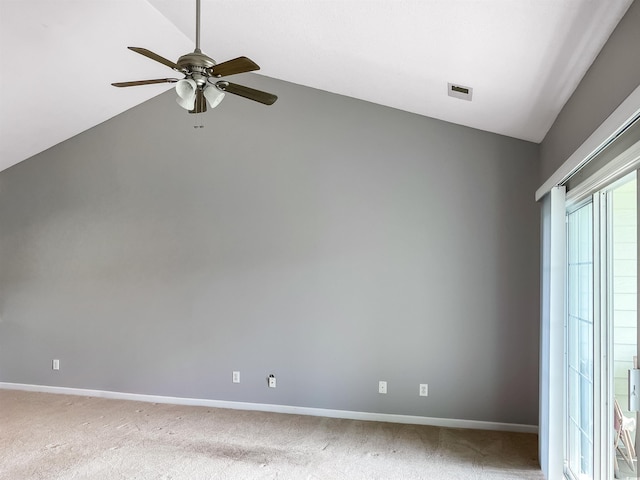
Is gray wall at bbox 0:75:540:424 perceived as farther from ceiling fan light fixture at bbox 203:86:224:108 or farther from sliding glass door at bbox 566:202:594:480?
ceiling fan light fixture at bbox 203:86:224:108

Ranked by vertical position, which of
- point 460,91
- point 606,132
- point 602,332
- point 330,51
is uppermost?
point 330,51

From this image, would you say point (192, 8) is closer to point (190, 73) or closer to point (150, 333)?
point (190, 73)

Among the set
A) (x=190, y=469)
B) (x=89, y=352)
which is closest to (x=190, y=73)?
(x=190, y=469)

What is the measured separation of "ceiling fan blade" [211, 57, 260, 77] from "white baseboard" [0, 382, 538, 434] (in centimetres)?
310

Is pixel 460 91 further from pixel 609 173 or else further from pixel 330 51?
pixel 609 173

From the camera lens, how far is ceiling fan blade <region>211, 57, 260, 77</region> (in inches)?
85.5

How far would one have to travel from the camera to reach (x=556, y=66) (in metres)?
2.41

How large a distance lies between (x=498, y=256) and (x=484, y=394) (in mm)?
1196

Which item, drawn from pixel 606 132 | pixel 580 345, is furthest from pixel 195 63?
pixel 580 345

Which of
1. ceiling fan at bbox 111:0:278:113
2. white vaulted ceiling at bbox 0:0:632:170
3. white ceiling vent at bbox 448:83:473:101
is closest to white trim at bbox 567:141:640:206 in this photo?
white vaulted ceiling at bbox 0:0:632:170

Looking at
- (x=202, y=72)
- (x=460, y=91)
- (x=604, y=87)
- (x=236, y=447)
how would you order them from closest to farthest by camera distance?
(x=604, y=87) < (x=202, y=72) < (x=460, y=91) < (x=236, y=447)

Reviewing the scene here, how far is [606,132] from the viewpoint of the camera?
6.04 ft

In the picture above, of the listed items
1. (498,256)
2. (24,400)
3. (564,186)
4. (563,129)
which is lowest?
(24,400)

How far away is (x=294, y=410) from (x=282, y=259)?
142cm
